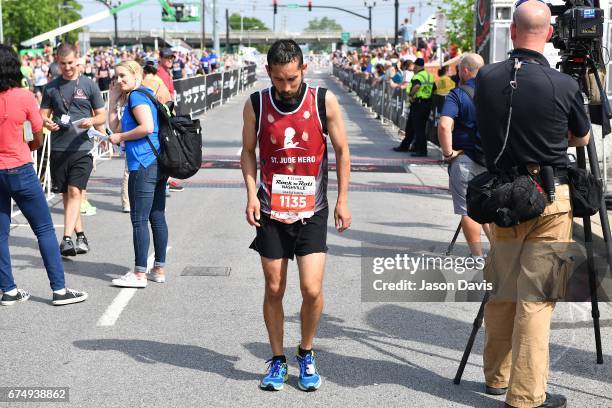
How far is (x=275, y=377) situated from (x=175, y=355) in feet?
2.93

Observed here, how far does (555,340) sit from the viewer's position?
19.5ft

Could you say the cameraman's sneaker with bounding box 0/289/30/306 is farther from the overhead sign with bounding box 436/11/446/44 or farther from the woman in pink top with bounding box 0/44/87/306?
the overhead sign with bounding box 436/11/446/44

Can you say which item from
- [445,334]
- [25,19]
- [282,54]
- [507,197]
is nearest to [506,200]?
[507,197]

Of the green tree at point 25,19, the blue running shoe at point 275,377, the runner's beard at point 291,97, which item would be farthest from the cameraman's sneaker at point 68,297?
the green tree at point 25,19

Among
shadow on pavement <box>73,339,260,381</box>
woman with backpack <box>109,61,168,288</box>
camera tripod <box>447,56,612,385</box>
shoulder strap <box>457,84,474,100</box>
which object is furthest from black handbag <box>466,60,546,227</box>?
woman with backpack <box>109,61,168,288</box>

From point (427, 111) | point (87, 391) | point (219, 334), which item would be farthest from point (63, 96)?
point (427, 111)

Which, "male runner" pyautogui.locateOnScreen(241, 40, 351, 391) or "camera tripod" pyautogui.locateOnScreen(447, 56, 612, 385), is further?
"camera tripod" pyautogui.locateOnScreen(447, 56, 612, 385)

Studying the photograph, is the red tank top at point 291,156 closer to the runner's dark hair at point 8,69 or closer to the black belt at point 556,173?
the black belt at point 556,173

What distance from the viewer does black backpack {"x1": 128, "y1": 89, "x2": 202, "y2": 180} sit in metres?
7.29

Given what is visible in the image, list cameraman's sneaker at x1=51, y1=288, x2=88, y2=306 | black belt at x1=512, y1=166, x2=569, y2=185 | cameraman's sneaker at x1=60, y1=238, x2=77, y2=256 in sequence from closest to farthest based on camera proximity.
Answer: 1. black belt at x1=512, y1=166, x2=569, y2=185
2. cameraman's sneaker at x1=51, y1=288, x2=88, y2=306
3. cameraman's sneaker at x1=60, y1=238, x2=77, y2=256

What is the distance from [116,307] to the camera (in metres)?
6.85

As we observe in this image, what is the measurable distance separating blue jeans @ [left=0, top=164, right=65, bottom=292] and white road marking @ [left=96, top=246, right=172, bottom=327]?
1.41 feet

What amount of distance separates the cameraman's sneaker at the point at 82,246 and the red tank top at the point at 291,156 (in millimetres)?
4340

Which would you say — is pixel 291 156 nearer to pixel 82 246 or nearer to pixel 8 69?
pixel 8 69
